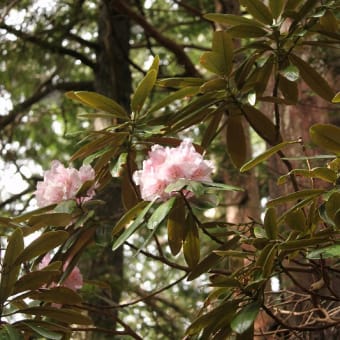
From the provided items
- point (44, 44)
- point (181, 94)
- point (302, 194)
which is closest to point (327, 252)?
point (302, 194)

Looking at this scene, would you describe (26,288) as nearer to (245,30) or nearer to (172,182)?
(172,182)

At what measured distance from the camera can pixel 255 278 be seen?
127cm

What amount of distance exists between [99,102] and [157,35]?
1.25m

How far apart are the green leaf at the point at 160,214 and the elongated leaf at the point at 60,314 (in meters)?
0.35

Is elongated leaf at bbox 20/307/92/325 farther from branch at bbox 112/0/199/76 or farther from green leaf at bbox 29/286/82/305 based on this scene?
branch at bbox 112/0/199/76

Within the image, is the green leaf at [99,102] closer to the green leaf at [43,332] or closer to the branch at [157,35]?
the green leaf at [43,332]

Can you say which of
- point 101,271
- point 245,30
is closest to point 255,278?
point 245,30

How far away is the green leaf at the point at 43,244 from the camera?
133cm

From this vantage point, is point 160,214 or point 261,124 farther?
point 261,124

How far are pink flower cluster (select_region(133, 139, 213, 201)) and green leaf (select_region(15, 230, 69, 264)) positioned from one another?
0.23m

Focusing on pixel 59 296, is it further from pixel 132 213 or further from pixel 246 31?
pixel 246 31

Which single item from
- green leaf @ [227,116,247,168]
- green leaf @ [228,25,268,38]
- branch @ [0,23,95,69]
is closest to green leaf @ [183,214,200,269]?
green leaf @ [227,116,247,168]

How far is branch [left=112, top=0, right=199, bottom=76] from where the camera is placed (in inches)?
98.3

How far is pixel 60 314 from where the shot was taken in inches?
55.6
